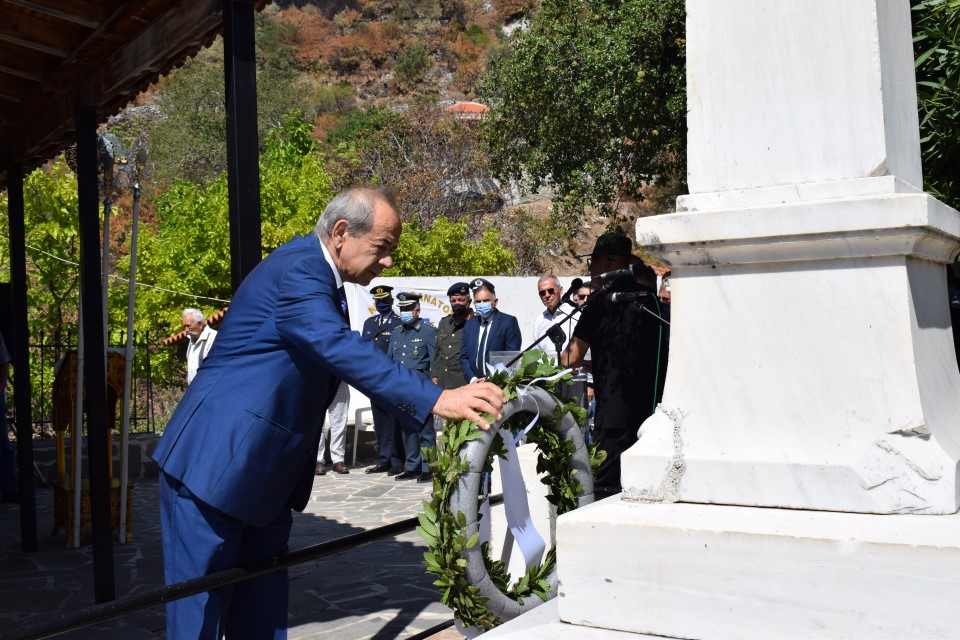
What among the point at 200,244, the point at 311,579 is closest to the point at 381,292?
the point at 311,579

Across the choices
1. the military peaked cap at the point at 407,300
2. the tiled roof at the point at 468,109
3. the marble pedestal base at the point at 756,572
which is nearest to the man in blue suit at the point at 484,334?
the military peaked cap at the point at 407,300

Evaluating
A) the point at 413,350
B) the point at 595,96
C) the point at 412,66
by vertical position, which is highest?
the point at 412,66

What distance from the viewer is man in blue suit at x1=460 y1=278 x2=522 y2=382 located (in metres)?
10.6

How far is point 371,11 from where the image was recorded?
6819 centimetres

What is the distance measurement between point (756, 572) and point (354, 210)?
165 centimetres

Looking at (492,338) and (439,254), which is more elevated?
(439,254)

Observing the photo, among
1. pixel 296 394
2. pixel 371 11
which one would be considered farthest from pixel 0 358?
pixel 371 11

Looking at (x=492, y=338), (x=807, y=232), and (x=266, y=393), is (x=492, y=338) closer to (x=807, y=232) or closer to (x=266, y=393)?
(x=266, y=393)

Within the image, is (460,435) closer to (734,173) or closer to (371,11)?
(734,173)

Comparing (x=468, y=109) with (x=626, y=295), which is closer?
(x=626, y=295)

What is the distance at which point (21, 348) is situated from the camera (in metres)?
7.52

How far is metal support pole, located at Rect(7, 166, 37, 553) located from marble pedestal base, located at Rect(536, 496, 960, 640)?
659cm

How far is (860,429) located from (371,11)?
70457 millimetres

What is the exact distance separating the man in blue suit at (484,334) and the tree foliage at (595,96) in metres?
6.93
